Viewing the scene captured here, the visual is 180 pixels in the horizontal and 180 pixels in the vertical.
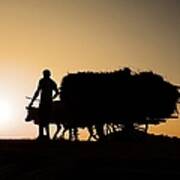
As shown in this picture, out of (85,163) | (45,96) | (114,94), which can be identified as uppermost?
(114,94)

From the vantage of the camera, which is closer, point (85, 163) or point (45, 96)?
point (85, 163)

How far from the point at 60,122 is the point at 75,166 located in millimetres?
17305

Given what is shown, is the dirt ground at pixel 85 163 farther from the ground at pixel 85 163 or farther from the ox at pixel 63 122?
the ox at pixel 63 122

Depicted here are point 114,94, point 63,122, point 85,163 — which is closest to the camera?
point 85,163

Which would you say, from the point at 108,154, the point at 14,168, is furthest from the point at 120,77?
the point at 14,168

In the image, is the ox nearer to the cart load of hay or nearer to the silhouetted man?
the cart load of hay

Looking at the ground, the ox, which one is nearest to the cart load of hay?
the ox

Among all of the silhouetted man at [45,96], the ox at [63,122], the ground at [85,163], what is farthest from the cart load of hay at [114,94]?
the ground at [85,163]

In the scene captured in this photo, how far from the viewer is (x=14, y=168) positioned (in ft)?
51.4

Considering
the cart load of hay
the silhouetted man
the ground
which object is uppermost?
the cart load of hay

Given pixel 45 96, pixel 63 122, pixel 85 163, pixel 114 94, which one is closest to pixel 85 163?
pixel 85 163

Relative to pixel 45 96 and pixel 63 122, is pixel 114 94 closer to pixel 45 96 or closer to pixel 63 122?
pixel 63 122

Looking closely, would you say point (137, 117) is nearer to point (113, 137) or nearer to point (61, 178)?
point (113, 137)

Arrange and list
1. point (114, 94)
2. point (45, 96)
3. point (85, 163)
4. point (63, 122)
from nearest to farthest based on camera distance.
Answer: point (85, 163) → point (45, 96) → point (63, 122) → point (114, 94)
